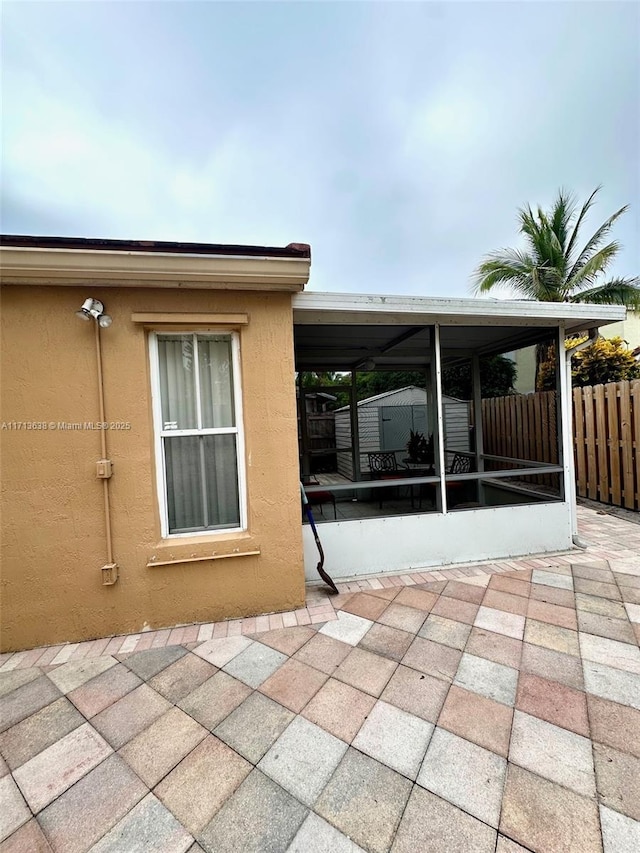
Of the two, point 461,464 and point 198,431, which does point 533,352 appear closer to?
point 461,464

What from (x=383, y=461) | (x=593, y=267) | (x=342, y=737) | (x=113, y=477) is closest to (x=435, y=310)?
(x=113, y=477)

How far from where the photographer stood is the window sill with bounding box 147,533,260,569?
2.79m

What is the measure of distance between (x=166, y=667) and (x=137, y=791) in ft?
2.80

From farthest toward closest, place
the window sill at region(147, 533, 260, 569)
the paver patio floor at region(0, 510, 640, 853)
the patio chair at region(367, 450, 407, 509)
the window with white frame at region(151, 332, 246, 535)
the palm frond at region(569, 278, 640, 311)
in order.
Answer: the palm frond at region(569, 278, 640, 311) → the patio chair at region(367, 450, 407, 509) → the window with white frame at region(151, 332, 246, 535) → the window sill at region(147, 533, 260, 569) → the paver patio floor at region(0, 510, 640, 853)

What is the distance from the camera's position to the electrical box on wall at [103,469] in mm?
2648

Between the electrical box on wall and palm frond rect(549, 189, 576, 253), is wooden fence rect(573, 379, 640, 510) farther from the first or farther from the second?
palm frond rect(549, 189, 576, 253)

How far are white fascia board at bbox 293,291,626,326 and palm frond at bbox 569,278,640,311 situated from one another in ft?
26.1

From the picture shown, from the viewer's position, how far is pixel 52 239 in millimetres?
2428

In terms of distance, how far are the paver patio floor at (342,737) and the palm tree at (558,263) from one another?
10004mm

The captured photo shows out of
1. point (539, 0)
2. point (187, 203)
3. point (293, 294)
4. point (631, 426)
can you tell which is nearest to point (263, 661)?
point (293, 294)

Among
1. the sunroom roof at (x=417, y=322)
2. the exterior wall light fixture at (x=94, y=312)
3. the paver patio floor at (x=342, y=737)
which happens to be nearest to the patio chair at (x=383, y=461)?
the sunroom roof at (x=417, y=322)

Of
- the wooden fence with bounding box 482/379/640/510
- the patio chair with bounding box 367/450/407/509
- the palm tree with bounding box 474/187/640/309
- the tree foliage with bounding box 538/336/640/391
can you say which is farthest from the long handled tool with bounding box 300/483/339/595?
the palm tree with bounding box 474/187/640/309

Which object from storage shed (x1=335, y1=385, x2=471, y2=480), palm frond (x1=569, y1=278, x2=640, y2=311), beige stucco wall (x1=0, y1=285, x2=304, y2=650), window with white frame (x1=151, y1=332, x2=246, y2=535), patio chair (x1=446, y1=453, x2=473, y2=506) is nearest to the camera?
beige stucco wall (x1=0, y1=285, x2=304, y2=650)

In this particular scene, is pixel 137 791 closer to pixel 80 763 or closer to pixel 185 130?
pixel 80 763
